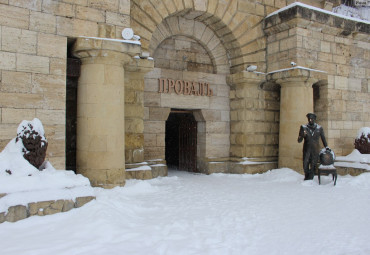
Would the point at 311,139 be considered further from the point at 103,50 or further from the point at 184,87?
the point at 103,50

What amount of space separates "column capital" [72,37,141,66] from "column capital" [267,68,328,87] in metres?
4.82

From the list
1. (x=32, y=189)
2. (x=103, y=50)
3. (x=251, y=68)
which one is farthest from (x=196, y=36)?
(x=32, y=189)

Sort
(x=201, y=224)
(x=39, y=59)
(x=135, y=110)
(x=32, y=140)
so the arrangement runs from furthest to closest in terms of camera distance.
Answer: (x=135, y=110), (x=39, y=59), (x=32, y=140), (x=201, y=224)

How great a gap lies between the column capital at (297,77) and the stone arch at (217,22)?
3.27ft

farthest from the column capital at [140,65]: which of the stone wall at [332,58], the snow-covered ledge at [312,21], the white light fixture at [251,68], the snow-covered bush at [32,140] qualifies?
the snow-covered ledge at [312,21]

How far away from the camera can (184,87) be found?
33.4ft

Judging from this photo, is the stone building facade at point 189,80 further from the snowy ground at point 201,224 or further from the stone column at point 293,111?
the snowy ground at point 201,224

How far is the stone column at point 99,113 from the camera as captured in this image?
6898mm

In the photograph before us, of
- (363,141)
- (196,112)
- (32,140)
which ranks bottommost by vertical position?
(363,141)

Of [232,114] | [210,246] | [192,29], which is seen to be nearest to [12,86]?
[210,246]

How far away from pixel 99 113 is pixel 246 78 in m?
5.17

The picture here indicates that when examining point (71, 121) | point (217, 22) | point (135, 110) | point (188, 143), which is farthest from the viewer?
point (188, 143)

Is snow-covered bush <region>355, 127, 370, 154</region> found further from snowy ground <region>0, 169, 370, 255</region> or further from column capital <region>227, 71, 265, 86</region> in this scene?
column capital <region>227, 71, 265, 86</region>

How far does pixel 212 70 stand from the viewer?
36.2 ft
